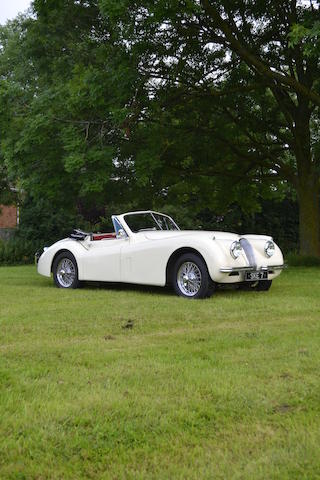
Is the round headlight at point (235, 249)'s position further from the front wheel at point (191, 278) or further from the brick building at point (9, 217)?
the brick building at point (9, 217)

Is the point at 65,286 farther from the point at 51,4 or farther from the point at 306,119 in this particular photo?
the point at 306,119

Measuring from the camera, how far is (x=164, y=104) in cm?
1541

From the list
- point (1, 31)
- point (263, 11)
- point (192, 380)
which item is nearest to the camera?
point (192, 380)

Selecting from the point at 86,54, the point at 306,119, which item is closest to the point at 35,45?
the point at 86,54

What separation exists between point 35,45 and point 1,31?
16.4 m

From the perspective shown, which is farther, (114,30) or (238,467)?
(114,30)

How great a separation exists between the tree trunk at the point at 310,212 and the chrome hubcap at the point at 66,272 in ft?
30.6

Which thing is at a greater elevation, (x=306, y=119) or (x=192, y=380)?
(x=306, y=119)

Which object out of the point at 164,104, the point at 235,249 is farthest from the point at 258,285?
the point at 164,104

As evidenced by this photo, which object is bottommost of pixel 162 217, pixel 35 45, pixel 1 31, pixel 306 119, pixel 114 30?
pixel 162 217

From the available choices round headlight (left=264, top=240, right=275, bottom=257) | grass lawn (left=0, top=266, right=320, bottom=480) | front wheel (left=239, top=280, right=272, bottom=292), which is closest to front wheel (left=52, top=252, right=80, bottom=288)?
front wheel (left=239, top=280, right=272, bottom=292)

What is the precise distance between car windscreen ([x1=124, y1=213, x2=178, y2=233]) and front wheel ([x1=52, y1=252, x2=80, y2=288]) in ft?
4.40

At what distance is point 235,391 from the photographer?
3668mm

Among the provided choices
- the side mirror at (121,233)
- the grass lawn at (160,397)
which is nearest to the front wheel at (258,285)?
the side mirror at (121,233)
